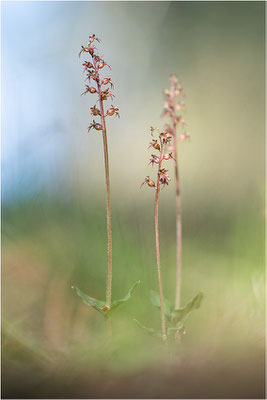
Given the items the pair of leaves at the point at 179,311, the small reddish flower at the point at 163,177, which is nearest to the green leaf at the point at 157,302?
the pair of leaves at the point at 179,311

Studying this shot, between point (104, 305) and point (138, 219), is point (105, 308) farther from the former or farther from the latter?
point (138, 219)

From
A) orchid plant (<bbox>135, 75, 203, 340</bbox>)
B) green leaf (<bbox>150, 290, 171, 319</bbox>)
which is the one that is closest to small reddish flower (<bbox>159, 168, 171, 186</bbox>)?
orchid plant (<bbox>135, 75, 203, 340</bbox>)

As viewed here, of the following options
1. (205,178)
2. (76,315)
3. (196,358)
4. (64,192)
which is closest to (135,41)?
(205,178)

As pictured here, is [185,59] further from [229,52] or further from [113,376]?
[113,376]

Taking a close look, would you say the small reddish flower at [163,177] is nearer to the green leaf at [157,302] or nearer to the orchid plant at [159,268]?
the orchid plant at [159,268]

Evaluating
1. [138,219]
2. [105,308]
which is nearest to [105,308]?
[105,308]

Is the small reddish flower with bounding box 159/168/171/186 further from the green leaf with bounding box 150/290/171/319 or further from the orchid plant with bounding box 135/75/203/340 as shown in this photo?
the green leaf with bounding box 150/290/171/319

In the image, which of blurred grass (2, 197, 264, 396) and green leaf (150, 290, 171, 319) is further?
green leaf (150, 290, 171, 319)
